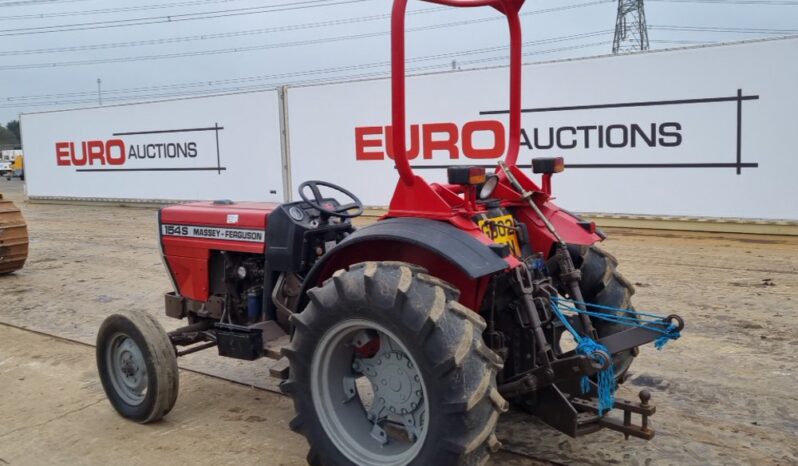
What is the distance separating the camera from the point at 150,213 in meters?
17.1

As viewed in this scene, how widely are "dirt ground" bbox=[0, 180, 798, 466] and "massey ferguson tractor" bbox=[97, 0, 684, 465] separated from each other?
28cm

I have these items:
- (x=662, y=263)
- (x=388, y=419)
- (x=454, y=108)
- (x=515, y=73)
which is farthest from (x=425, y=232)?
(x=454, y=108)

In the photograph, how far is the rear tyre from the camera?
3998mm

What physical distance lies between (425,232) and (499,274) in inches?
15.8

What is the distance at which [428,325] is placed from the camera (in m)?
2.73

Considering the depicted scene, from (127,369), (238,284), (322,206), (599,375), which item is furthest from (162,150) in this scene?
(599,375)

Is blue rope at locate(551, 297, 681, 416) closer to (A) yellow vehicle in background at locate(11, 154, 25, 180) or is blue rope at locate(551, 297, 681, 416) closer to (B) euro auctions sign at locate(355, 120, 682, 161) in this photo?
(B) euro auctions sign at locate(355, 120, 682, 161)

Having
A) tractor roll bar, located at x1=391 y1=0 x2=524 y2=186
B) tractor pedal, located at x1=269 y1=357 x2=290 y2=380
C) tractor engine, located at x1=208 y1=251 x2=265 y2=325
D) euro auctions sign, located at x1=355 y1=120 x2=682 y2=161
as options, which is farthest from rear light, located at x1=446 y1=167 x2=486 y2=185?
euro auctions sign, located at x1=355 y1=120 x2=682 y2=161

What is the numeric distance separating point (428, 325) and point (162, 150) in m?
16.3

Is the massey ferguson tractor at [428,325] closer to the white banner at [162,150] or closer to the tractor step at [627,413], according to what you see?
the tractor step at [627,413]

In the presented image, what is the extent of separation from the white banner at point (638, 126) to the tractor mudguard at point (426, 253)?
29.2 ft

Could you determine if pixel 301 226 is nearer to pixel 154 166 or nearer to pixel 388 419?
pixel 388 419

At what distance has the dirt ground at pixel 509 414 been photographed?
367 cm

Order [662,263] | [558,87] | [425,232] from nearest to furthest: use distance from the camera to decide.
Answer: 1. [425,232]
2. [662,263]
3. [558,87]
